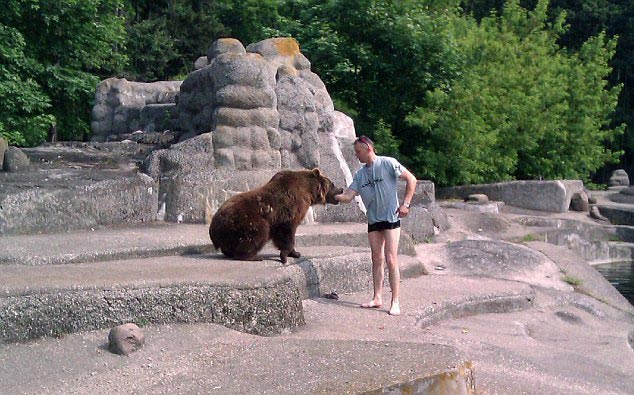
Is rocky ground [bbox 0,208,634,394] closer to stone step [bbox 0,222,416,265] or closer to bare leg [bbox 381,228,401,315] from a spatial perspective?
bare leg [bbox 381,228,401,315]

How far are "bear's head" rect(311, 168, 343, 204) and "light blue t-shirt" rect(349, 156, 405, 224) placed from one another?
59cm

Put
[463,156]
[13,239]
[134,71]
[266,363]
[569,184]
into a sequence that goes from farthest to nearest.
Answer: [134,71], [569,184], [463,156], [13,239], [266,363]

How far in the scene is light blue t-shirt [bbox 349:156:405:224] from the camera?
6891 mm

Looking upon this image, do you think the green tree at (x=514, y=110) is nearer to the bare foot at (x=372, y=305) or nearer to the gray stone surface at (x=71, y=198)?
the gray stone surface at (x=71, y=198)

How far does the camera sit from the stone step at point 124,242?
6410mm

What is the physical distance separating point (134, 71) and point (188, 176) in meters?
20.2

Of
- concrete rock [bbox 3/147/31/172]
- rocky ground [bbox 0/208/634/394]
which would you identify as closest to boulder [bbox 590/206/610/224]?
rocky ground [bbox 0/208/634/394]

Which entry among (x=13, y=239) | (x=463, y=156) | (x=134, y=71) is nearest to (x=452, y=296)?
(x=13, y=239)

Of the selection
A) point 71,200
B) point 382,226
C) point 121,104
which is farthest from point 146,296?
point 121,104

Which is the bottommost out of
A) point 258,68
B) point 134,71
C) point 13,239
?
point 13,239

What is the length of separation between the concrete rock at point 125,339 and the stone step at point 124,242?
1.63 meters

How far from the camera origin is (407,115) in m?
17.7

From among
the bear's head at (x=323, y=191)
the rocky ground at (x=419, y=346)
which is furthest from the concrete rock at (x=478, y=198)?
the bear's head at (x=323, y=191)

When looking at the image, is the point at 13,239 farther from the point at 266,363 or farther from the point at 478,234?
the point at 478,234
